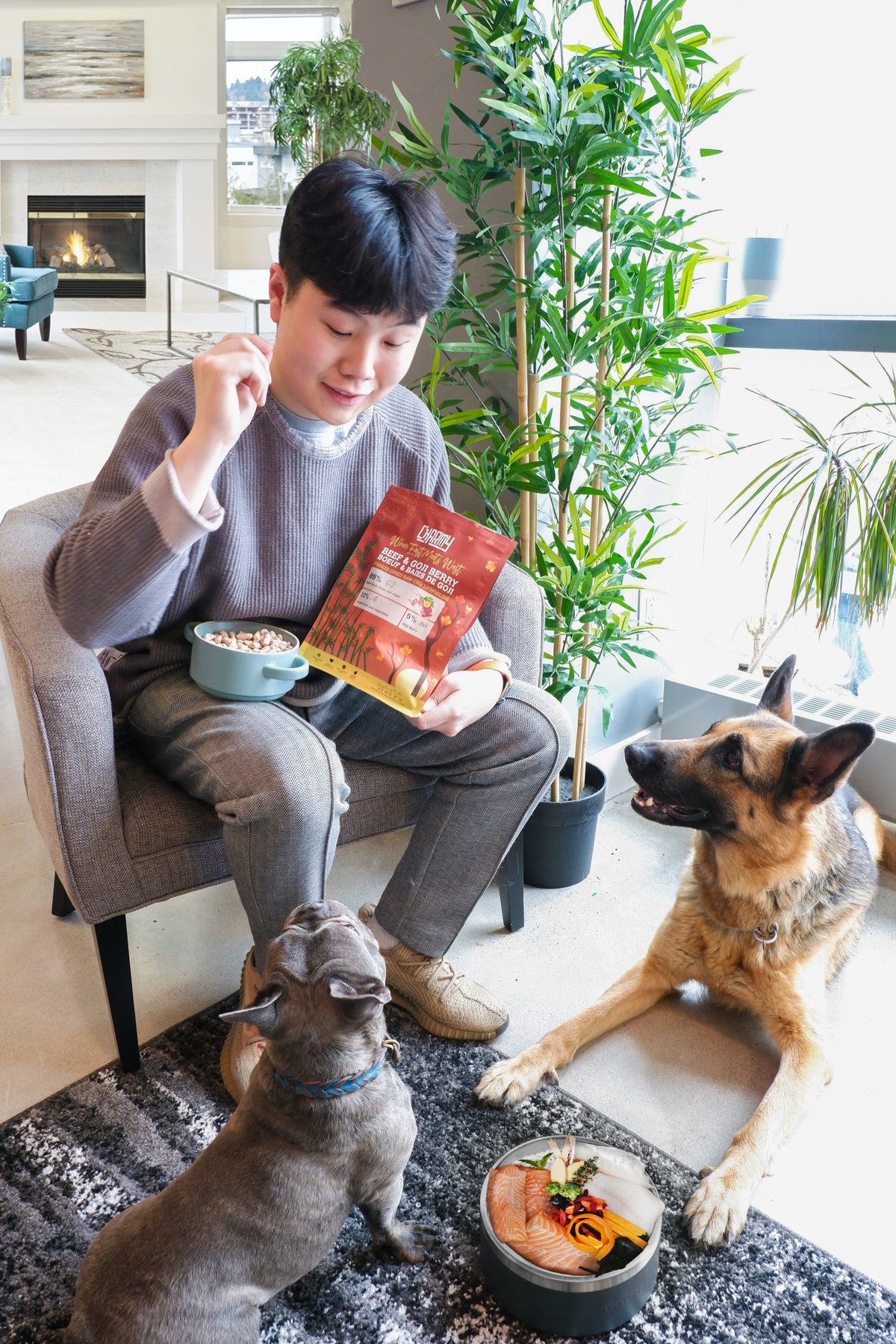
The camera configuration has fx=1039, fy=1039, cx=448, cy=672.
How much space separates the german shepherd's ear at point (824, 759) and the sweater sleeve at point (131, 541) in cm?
91

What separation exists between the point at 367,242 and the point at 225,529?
0.42 meters

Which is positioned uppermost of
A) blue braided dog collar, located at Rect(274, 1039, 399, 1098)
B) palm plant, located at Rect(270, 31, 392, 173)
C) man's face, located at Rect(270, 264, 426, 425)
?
palm plant, located at Rect(270, 31, 392, 173)

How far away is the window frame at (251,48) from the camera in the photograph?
8328 mm

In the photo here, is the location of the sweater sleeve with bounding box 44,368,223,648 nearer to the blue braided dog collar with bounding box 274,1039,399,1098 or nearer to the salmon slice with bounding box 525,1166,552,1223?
the blue braided dog collar with bounding box 274,1039,399,1098

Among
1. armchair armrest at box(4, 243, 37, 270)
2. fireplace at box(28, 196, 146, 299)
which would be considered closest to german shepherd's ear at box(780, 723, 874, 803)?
armchair armrest at box(4, 243, 37, 270)

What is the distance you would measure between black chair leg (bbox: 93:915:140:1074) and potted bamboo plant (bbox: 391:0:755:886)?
2.79ft

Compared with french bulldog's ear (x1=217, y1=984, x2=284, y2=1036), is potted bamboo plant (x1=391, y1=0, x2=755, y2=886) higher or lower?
higher

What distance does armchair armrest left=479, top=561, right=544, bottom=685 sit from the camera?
1.74 meters

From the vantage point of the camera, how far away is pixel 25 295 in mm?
6660

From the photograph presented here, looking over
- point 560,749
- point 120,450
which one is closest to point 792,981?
point 560,749

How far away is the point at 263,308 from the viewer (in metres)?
6.04

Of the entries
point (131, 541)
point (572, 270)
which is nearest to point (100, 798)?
point (131, 541)

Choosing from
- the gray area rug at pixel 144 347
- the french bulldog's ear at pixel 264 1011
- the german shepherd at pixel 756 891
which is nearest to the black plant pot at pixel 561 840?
the german shepherd at pixel 756 891

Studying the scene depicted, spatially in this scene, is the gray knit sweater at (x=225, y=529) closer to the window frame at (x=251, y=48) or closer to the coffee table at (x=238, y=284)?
the coffee table at (x=238, y=284)
